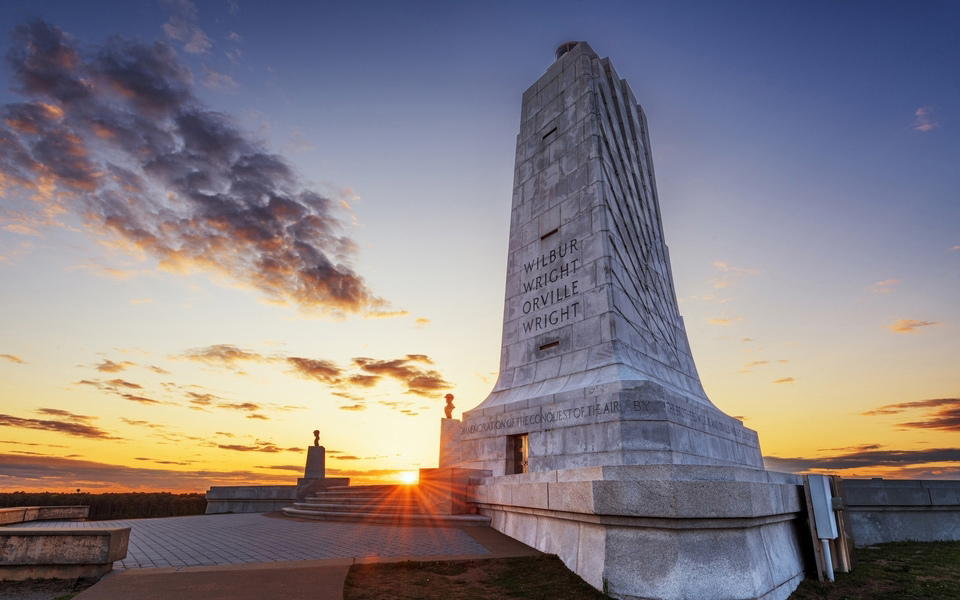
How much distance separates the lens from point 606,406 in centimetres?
1259

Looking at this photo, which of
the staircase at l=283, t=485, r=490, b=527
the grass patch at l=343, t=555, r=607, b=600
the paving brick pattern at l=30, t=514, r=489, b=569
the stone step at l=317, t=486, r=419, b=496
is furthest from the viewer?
the stone step at l=317, t=486, r=419, b=496

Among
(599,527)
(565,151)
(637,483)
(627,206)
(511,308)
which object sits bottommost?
(599,527)

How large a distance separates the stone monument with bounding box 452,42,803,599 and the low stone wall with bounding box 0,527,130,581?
645cm

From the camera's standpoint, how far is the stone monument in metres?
6.85

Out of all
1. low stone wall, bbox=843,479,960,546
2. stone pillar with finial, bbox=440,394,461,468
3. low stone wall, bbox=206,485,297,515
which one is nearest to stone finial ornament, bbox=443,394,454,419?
stone pillar with finial, bbox=440,394,461,468

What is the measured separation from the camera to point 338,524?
44.5 feet

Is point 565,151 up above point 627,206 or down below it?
above

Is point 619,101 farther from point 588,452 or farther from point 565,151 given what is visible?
point 588,452

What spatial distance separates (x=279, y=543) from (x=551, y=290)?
10.0 metres

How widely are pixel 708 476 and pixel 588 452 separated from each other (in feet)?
18.1

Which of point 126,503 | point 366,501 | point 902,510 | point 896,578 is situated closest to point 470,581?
point 896,578

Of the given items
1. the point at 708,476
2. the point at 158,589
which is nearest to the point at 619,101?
the point at 708,476

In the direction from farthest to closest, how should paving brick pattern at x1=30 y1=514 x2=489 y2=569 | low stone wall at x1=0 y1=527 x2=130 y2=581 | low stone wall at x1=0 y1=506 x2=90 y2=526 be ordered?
low stone wall at x1=0 y1=506 x2=90 y2=526 → paving brick pattern at x1=30 y1=514 x2=489 y2=569 → low stone wall at x1=0 y1=527 x2=130 y2=581

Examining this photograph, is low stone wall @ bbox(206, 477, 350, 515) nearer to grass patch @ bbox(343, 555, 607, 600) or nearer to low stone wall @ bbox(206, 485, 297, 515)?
low stone wall @ bbox(206, 485, 297, 515)
